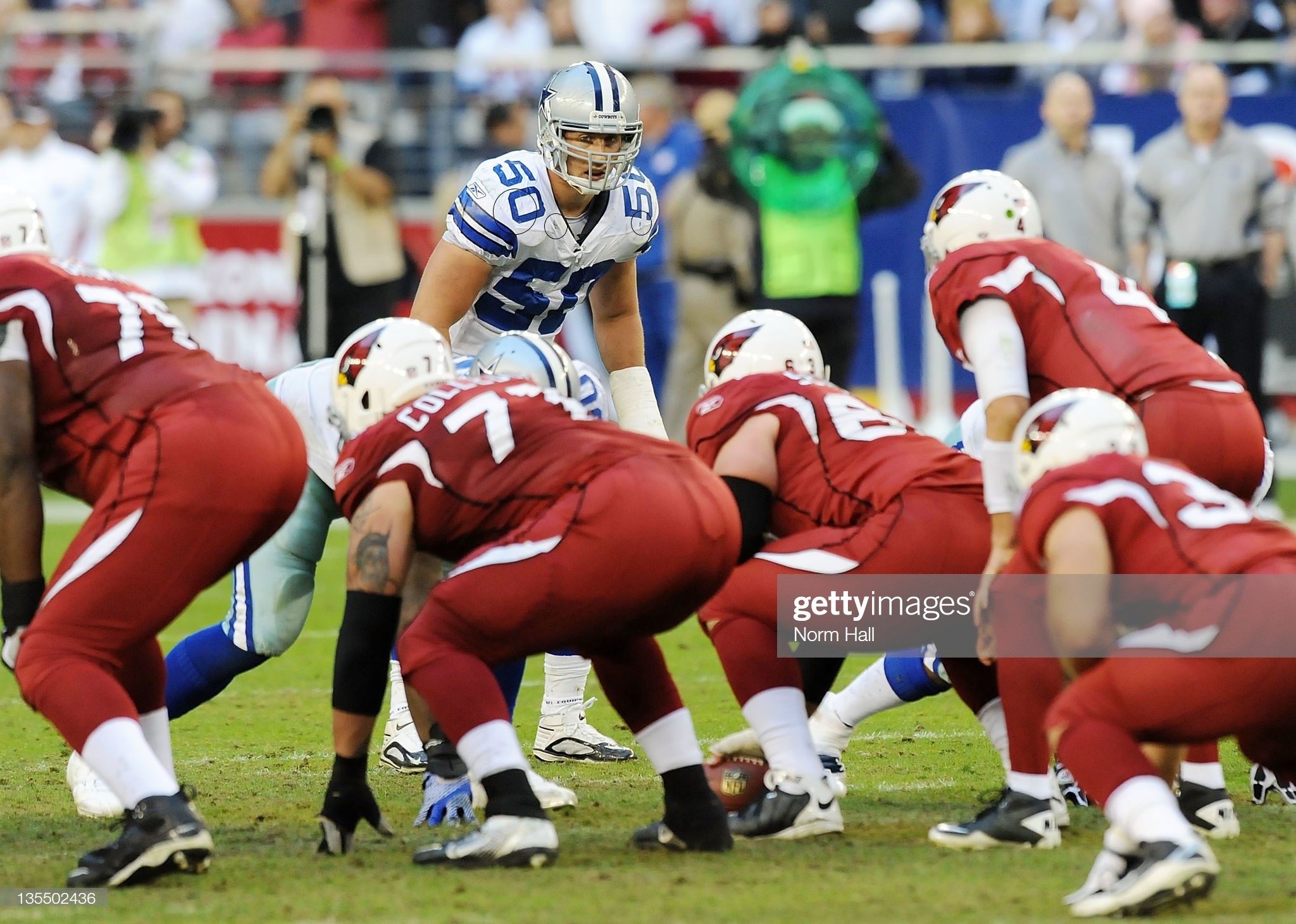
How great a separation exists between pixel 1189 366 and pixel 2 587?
2.93 metres

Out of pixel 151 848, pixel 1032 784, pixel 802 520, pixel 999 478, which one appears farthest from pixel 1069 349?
pixel 151 848

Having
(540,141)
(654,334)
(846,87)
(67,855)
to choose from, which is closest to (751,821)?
(67,855)

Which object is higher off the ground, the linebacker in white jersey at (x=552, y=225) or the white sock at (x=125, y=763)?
the linebacker in white jersey at (x=552, y=225)

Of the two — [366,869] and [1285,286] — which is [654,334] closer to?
[1285,286]

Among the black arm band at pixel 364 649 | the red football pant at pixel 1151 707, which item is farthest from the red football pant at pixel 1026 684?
the black arm band at pixel 364 649

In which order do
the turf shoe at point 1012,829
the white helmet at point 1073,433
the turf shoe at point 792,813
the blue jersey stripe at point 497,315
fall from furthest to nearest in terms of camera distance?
the blue jersey stripe at point 497,315 → the turf shoe at point 792,813 → the turf shoe at point 1012,829 → the white helmet at point 1073,433

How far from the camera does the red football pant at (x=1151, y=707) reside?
3.91 meters

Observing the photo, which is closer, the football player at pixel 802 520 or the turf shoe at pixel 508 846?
the turf shoe at pixel 508 846

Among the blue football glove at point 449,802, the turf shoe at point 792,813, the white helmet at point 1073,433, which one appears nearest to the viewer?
the white helmet at point 1073,433

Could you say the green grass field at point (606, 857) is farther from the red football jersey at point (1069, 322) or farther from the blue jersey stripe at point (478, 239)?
the blue jersey stripe at point (478, 239)

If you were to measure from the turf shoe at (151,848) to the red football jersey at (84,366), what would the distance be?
0.77m

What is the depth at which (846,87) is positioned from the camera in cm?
1150

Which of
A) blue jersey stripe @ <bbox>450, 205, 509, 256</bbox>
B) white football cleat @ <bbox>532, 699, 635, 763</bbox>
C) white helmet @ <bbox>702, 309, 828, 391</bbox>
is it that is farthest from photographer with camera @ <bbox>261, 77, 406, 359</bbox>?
white helmet @ <bbox>702, 309, 828, 391</bbox>

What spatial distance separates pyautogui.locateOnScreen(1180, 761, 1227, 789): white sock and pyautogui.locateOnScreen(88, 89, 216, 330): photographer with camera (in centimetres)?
873
